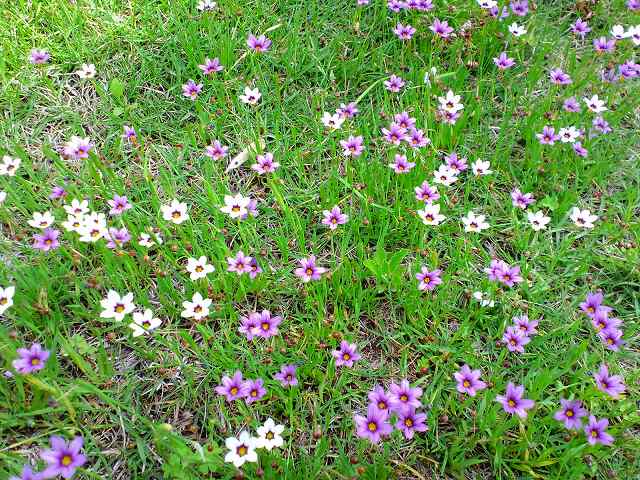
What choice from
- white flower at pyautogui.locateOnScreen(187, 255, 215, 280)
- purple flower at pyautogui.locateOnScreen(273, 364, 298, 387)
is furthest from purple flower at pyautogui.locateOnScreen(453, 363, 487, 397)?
white flower at pyautogui.locateOnScreen(187, 255, 215, 280)

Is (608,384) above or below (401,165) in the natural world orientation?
below

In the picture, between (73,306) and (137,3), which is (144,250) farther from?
(137,3)

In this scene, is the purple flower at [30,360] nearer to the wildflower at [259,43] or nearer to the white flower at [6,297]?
the white flower at [6,297]

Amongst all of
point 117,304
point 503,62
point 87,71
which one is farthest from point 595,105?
point 87,71

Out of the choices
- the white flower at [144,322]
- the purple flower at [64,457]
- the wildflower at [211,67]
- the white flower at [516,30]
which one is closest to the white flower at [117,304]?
the white flower at [144,322]

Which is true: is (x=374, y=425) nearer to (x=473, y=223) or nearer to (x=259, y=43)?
(x=473, y=223)

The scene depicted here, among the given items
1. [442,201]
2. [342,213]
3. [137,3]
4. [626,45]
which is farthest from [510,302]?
[137,3]

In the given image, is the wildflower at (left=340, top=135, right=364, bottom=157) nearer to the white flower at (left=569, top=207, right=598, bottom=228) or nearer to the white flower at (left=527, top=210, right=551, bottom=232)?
the white flower at (left=527, top=210, right=551, bottom=232)
